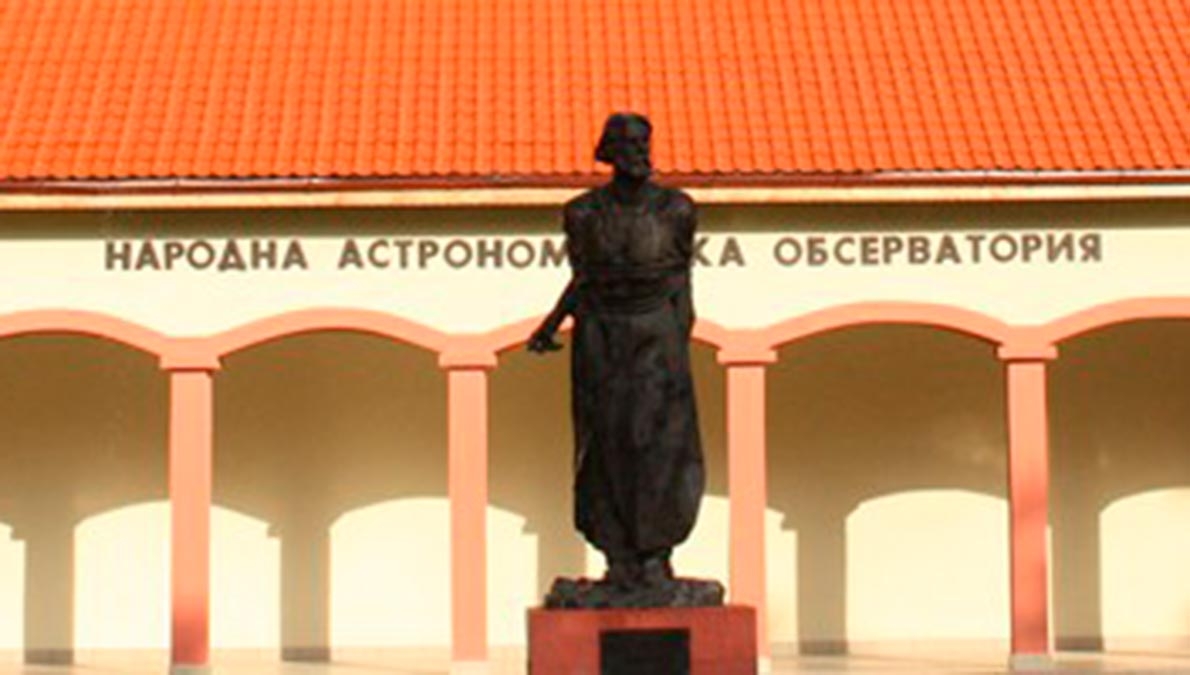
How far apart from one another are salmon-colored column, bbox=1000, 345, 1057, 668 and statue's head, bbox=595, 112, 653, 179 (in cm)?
1169

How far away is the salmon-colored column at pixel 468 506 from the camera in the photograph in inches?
1027

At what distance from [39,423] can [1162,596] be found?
36.1 feet

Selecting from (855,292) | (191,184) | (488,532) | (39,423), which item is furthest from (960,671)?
(39,423)

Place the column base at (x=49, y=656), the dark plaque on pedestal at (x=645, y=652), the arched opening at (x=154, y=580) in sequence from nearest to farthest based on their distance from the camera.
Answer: the dark plaque on pedestal at (x=645, y=652) < the column base at (x=49, y=656) < the arched opening at (x=154, y=580)

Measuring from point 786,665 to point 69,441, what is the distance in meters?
7.45

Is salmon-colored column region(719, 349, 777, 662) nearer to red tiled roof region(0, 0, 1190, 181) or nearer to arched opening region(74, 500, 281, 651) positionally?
red tiled roof region(0, 0, 1190, 181)

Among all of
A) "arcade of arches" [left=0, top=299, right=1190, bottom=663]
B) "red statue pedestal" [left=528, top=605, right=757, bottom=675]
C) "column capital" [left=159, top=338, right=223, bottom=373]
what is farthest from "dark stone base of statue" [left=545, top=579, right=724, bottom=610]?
"arcade of arches" [left=0, top=299, right=1190, bottom=663]

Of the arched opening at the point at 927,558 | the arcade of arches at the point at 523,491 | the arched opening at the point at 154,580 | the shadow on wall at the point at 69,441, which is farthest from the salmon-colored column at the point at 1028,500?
the shadow on wall at the point at 69,441

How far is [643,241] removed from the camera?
15.3 m

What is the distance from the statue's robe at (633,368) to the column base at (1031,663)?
35.9 ft

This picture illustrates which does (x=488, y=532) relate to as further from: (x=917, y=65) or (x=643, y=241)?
(x=643, y=241)

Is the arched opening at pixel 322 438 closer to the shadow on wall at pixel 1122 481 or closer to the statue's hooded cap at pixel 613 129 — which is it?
the shadow on wall at pixel 1122 481

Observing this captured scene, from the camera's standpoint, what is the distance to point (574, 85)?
28359mm

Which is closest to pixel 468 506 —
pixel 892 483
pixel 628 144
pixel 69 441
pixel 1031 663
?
pixel 1031 663
